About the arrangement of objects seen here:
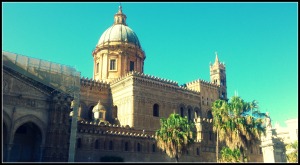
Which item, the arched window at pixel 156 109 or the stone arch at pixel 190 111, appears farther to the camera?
the stone arch at pixel 190 111

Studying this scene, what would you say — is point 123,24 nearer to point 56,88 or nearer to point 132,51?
point 132,51

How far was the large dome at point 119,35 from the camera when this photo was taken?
47469 millimetres

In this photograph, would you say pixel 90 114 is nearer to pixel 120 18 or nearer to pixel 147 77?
pixel 147 77

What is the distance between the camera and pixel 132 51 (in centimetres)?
4731

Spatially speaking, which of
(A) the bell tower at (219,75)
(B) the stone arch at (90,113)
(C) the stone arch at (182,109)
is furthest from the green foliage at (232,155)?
(A) the bell tower at (219,75)

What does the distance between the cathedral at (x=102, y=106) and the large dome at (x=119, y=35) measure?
156mm

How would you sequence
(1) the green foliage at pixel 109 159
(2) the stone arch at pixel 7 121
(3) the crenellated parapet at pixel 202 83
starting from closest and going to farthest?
(2) the stone arch at pixel 7 121, (1) the green foliage at pixel 109 159, (3) the crenellated parapet at pixel 202 83

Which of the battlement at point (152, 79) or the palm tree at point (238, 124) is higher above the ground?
the battlement at point (152, 79)

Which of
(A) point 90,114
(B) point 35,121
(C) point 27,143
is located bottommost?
(C) point 27,143

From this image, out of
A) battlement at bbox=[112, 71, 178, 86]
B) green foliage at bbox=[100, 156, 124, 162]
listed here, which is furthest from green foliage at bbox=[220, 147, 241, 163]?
battlement at bbox=[112, 71, 178, 86]

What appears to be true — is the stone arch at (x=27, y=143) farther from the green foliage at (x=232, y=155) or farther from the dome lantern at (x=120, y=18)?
the dome lantern at (x=120, y=18)

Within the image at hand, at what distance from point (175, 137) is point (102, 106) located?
14.5 metres

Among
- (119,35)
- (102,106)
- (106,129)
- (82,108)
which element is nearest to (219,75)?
(119,35)

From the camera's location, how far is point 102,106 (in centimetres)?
3734
